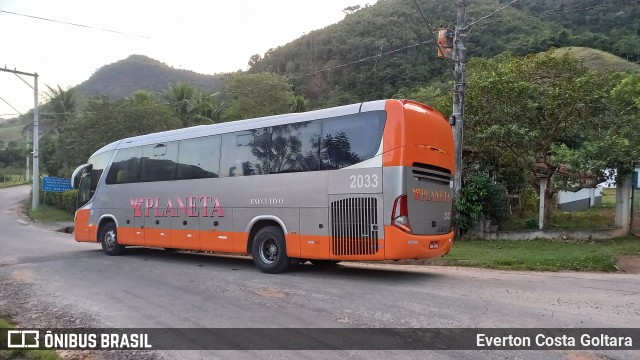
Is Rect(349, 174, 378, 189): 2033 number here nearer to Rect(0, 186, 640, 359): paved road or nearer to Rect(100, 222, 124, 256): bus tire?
Rect(0, 186, 640, 359): paved road

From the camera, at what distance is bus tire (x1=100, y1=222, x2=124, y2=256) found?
14000 mm

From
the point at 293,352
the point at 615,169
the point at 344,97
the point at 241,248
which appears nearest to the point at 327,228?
the point at 241,248

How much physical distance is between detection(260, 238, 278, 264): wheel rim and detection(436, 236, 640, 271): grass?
4.54m

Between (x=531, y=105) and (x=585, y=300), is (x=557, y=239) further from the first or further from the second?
(x=585, y=300)

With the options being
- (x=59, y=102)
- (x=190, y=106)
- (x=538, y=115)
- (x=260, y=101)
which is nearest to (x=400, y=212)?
(x=538, y=115)

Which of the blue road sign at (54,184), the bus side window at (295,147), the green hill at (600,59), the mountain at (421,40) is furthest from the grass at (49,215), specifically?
the green hill at (600,59)

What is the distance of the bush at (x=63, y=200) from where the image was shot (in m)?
33.8

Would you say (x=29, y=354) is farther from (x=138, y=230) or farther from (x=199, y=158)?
(x=138, y=230)

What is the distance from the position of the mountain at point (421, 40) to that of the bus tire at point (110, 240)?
27.4 m

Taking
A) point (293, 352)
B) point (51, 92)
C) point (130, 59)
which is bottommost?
point (293, 352)

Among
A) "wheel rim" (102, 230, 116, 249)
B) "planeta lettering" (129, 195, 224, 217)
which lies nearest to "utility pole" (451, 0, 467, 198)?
"planeta lettering" (129, 195, 224, 217)

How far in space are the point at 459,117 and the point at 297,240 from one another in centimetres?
735

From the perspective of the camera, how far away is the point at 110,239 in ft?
46.5

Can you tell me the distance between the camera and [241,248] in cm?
1072
